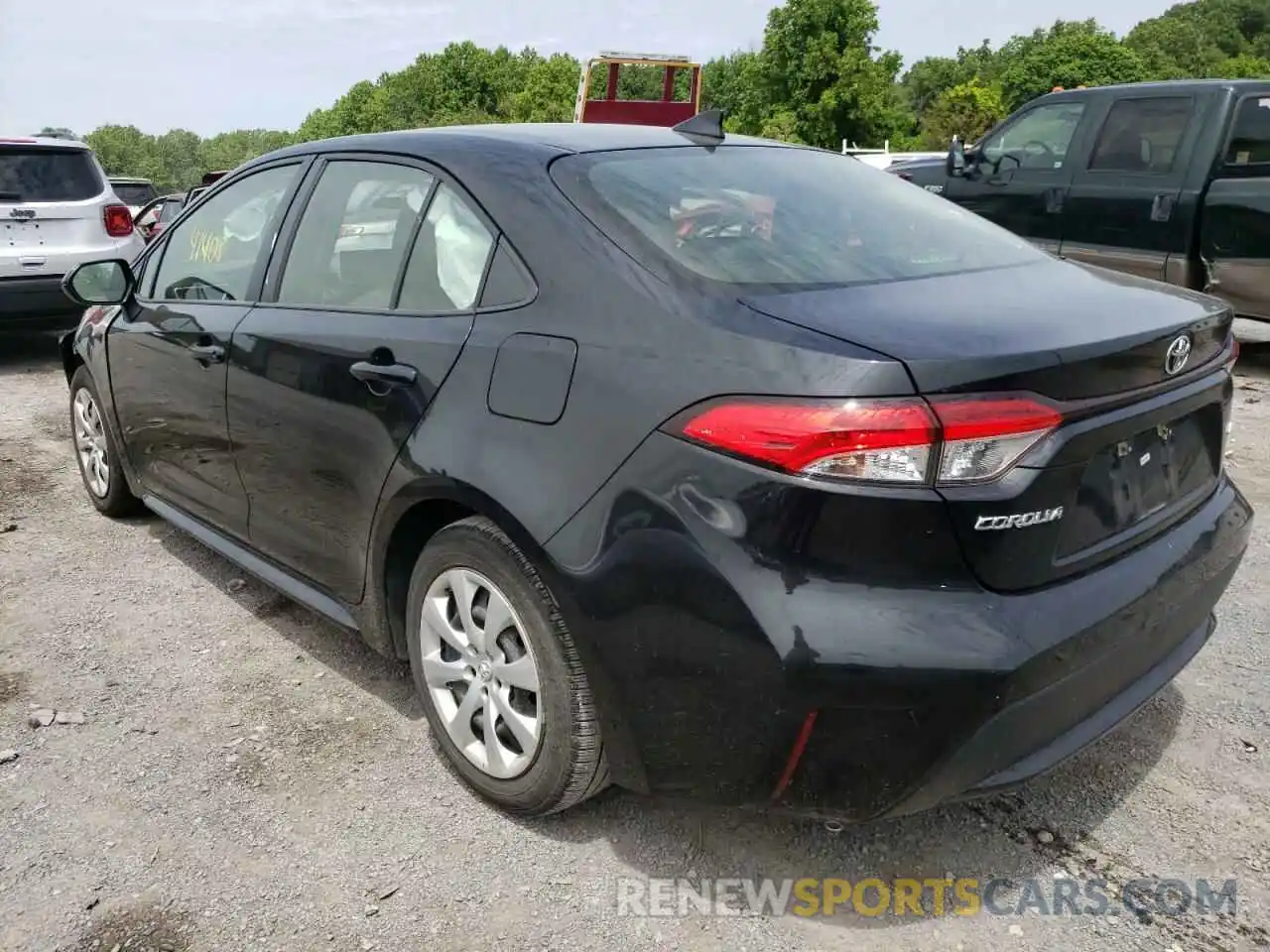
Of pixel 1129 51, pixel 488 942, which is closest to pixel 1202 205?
pixel 488 942

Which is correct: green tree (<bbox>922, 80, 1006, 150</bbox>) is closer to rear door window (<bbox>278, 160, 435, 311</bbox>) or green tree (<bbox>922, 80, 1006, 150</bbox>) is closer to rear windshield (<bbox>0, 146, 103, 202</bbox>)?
rear windshield (<bbox>0, 146, 103, 202</bbox>)

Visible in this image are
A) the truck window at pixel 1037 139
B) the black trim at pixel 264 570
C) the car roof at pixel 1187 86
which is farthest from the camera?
the truck window at pixel 1037 139

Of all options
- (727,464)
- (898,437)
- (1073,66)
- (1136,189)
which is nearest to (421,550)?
(727,464)

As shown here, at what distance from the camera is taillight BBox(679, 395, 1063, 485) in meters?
1.85

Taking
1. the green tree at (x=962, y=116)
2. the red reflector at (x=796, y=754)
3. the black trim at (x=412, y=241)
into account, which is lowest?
the red reflector at (x=796, y=754)

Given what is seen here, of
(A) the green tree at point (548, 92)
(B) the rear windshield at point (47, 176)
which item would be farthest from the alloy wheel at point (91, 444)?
(A) the green tree at point (548, 92)

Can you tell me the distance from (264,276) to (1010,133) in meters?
6.92

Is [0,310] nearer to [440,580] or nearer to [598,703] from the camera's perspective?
[440,580]

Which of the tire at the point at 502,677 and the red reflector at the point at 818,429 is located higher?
the red reflector at the point at 818,429

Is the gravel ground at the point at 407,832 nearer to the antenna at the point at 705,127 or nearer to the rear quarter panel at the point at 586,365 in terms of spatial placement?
the rear quarter panel at the point at 586,365

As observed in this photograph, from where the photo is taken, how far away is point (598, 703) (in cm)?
221

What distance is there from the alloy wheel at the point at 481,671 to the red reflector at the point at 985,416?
1.03m

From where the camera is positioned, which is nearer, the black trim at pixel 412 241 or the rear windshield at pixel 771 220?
the rear windshield at pixel 771 220

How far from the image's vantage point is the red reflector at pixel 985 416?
1.85 meters
